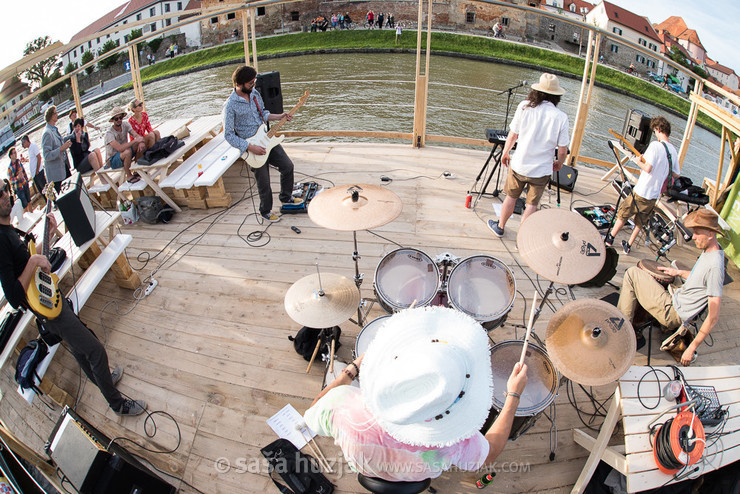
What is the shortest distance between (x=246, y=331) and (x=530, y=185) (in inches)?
131

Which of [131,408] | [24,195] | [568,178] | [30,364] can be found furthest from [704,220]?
[24,195]

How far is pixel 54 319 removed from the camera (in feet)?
8.95

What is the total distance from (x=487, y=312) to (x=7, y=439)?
318 cm

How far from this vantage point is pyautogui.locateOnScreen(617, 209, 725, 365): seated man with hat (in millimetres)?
2816

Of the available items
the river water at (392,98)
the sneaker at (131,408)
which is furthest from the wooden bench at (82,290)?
the river water at (392,98)

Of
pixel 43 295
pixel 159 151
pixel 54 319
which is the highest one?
pixel 159 151

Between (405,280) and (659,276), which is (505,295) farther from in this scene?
(659,276)

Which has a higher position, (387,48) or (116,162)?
(387,48)

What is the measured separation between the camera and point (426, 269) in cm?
326

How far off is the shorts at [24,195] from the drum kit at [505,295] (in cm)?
621

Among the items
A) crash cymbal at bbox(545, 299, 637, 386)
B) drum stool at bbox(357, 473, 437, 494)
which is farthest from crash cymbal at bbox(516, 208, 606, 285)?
drum stool at bbox(357, 473, 437, 494)

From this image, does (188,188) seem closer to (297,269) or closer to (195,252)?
(195,252)

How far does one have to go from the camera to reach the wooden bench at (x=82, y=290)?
305 centimetres

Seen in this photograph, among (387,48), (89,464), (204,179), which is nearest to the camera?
(89,464)
